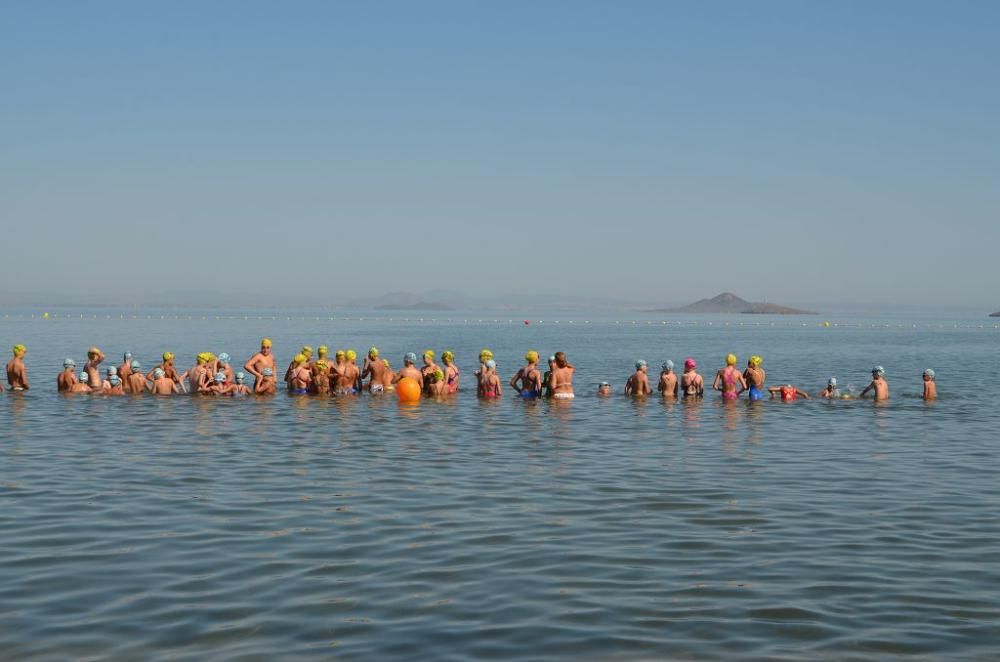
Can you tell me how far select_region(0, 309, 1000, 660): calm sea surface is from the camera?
9055 mm

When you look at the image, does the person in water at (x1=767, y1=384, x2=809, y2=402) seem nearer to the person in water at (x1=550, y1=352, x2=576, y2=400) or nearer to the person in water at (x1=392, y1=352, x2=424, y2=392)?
the person in water at (x1=550, y1=352, x2=576, y2=400)

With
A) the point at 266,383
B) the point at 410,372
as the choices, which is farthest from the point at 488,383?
the point at 266,383

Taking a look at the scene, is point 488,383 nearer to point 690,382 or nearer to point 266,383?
point 690,382

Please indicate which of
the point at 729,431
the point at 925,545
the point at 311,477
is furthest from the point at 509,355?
the point at 925,545

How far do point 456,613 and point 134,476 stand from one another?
8.91 meters

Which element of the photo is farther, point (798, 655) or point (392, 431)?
point (392, 431)

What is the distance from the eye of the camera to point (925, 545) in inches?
485

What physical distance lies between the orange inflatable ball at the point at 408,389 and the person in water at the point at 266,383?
3811 millimetres

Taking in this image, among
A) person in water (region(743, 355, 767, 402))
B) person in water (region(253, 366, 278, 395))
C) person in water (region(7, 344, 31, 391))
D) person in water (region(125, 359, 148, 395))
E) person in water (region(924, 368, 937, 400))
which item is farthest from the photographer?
person in water (region(7, 344, 31, 391))

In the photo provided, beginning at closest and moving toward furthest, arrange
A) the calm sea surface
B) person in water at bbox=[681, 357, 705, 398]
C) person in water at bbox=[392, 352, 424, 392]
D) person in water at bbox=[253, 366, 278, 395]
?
1. the calm sea surface
2. person in water at bbox=[392, 352, 424, 392]
3. person in water at bbox=[253, 366, 278, 395]
4. person in water at bbox=[681, 357, 705, 398]

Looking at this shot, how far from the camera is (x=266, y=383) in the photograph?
29656 millimetres

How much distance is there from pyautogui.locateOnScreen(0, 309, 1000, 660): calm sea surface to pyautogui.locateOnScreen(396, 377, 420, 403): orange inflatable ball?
12.2 ft

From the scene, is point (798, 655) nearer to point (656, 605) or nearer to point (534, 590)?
point (656, 605)

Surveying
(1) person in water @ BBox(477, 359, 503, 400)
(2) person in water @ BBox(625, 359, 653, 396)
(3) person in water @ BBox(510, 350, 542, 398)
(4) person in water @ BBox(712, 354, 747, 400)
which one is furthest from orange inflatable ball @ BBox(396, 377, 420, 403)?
(4) person in water @ BBox(712, 354, 747, 400)
